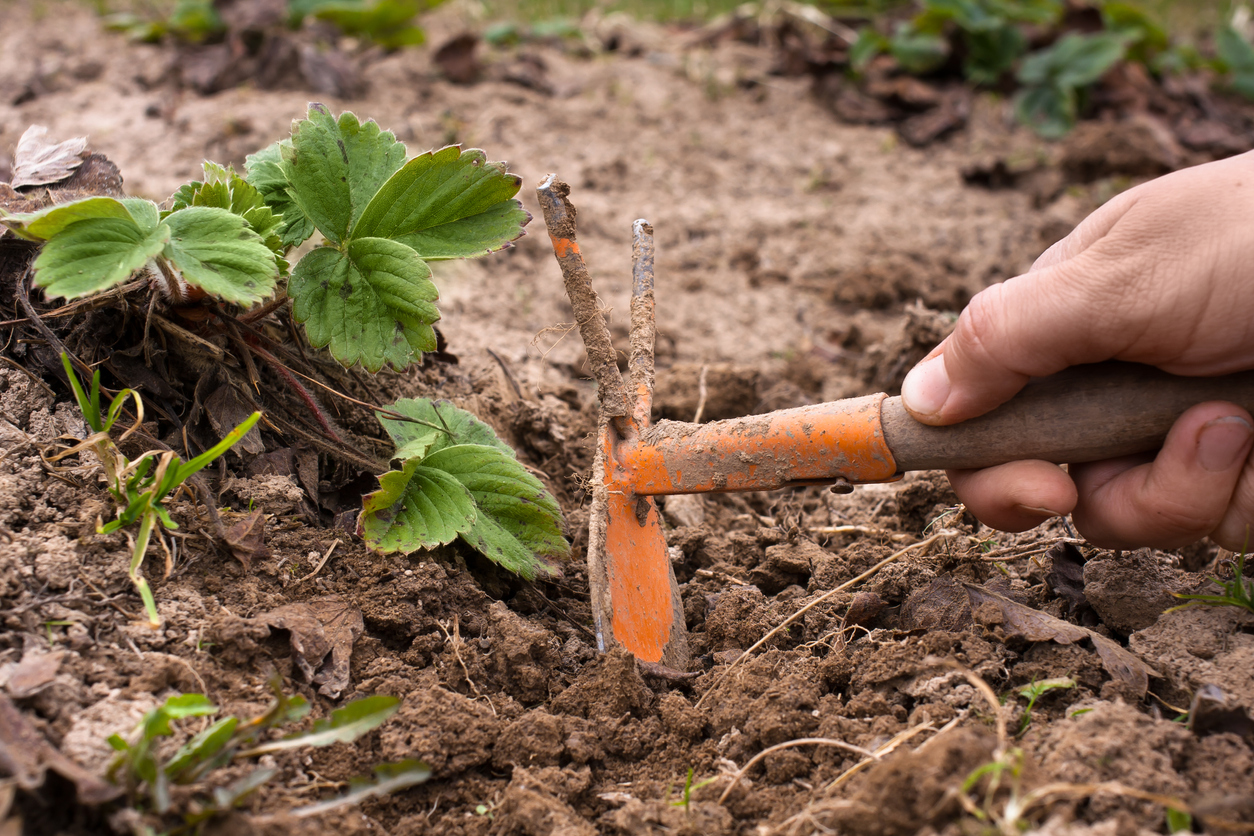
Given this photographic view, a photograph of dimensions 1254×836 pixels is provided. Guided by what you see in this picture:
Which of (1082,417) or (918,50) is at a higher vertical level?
(918,50)

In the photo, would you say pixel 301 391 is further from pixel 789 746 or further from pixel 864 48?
pixel 864 48

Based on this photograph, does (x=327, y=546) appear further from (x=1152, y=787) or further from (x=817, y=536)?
(x=1152, y=787)

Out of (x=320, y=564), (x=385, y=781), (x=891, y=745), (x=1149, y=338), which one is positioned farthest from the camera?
(x=320, y=564)

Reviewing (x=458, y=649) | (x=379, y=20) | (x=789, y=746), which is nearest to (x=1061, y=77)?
(x=379, y=20)

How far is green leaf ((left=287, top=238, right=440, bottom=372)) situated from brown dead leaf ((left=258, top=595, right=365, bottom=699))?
1.55 ft

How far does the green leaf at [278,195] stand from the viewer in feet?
6.13

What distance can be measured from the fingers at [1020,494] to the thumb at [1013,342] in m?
0.14

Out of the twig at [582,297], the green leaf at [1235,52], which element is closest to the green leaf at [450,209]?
the twig at [582,297]

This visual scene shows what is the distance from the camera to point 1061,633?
5.24 ft

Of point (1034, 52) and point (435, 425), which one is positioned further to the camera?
point (1034, 52)

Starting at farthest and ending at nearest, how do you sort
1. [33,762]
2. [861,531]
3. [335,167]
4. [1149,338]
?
1. [861,531]
2. [335,167]
3. [1149,338]
4. [33,762]

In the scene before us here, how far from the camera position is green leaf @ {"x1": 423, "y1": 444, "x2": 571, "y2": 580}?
1879 mm

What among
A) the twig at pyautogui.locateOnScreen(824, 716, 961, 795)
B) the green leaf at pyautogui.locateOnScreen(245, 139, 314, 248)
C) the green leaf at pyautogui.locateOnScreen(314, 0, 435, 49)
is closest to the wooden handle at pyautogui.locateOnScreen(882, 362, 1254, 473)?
the twig at pyautogui.locateOnScreen(824, 716, 961, 795)

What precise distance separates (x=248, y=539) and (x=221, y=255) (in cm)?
52
